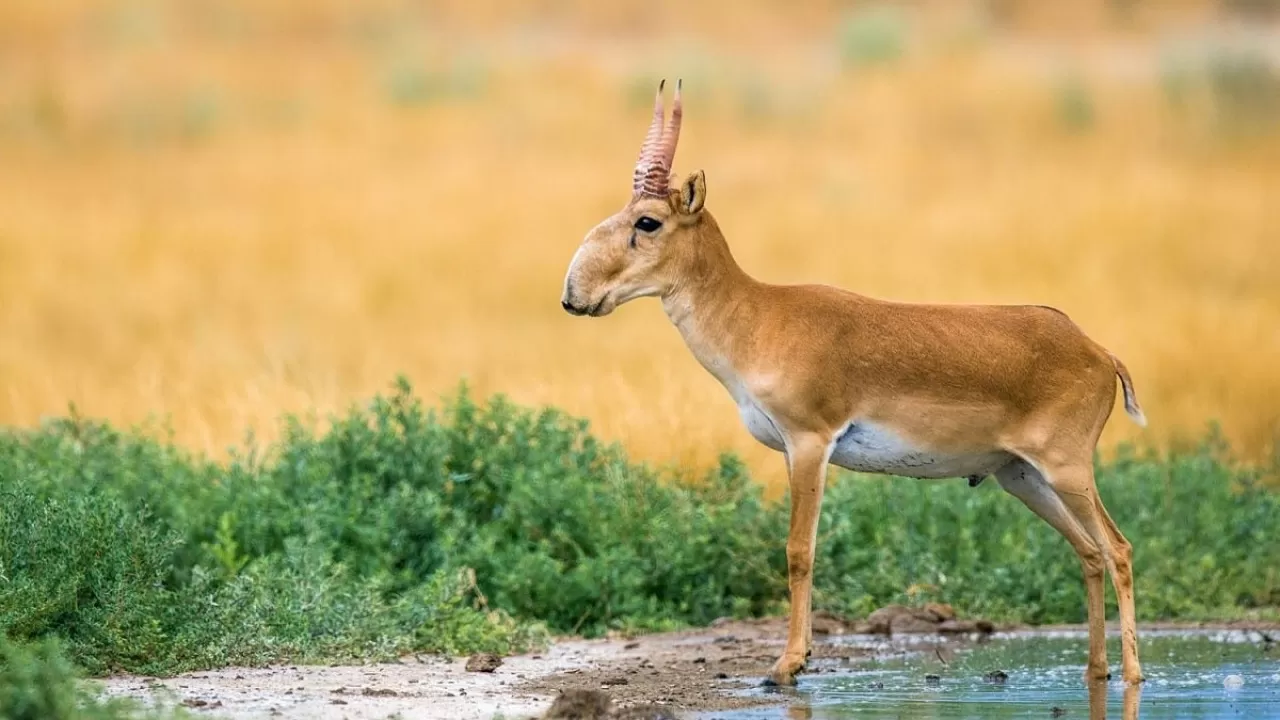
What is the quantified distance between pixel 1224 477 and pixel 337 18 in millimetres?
29773

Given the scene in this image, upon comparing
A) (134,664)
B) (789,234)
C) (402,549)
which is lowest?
(134,664)

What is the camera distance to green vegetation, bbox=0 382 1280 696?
1170 centimetres

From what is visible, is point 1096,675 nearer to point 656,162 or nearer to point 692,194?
point 692,194

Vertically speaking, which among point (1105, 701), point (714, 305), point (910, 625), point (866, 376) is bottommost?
point (1105, 701)

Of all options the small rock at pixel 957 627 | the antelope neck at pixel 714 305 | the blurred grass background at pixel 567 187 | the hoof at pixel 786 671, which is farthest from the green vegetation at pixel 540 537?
the blurred grass background at pixel 567 187

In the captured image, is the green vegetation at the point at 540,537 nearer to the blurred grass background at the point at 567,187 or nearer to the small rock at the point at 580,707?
the small rock at the point at 580,707

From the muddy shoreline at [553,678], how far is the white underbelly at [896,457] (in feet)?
3.92

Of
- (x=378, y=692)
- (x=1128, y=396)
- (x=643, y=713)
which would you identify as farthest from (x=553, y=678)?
(x=1128, y=396)

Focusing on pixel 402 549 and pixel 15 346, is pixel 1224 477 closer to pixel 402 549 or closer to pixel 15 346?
pixel 402 549

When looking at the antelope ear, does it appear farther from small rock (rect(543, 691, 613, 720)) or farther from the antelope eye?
small rock (rect(543, 691, 613, 720))

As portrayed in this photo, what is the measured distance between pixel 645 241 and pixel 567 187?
2073cm

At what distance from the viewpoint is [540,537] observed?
13.2 meters

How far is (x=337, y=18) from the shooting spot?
4200 cm

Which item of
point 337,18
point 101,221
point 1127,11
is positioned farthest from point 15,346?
point 1127,11
